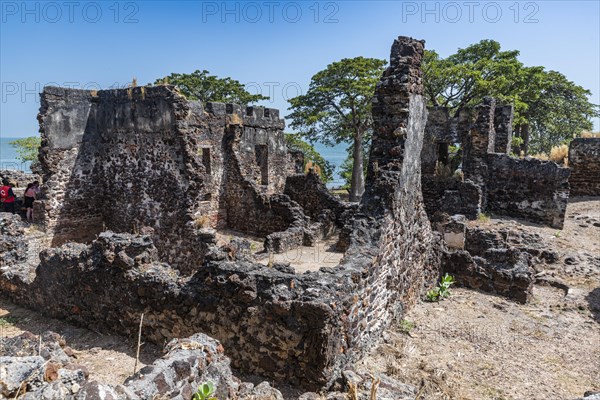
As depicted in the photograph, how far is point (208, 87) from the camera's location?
1453 inches

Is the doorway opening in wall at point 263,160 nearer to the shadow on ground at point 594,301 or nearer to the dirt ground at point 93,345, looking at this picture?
the dirt ground at point 93,345

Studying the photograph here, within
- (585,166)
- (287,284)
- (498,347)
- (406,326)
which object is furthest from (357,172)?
(287,284)

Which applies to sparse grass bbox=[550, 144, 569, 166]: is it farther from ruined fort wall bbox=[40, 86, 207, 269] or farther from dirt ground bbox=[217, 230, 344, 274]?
ruined fort wall bbox=[40, 86, 207, 269]

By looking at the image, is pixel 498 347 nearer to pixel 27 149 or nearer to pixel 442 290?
pixel 442 290

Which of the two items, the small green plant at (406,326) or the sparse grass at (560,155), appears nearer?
the small green plant at (406,326)

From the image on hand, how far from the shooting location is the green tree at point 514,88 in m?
26.4

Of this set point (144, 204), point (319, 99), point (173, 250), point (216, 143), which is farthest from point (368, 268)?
point (319, 99)

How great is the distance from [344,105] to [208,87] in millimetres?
14295

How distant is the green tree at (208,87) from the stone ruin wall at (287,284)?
1116 inches

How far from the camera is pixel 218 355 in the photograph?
457 cm

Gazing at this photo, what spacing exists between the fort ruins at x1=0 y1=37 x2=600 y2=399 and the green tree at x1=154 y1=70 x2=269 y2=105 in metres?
17.1

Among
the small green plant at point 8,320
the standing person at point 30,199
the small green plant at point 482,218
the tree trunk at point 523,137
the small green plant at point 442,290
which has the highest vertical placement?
the tree trunk at point 523,137

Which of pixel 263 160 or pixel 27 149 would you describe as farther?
pixel 27 149

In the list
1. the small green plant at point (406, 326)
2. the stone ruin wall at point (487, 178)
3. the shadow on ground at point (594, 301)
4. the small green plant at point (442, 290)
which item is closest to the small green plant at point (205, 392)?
the small green plant at point (406, 326)
